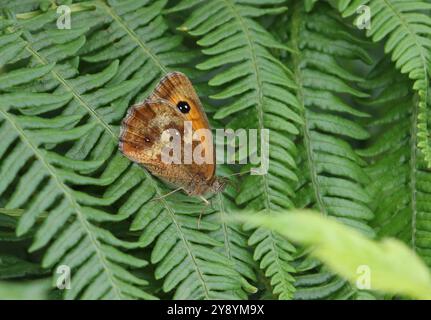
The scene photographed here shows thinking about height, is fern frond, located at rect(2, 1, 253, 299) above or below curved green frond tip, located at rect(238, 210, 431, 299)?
above

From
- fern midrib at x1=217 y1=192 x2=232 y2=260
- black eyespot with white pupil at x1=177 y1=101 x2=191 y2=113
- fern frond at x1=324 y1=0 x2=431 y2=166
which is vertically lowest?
fern midrib at x1=217 y1=192 x2=232 y2=260

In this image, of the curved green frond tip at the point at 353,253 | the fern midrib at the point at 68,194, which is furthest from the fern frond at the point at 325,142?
the curved green frond tip at the point at 353,253

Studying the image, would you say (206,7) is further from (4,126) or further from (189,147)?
(4,126)

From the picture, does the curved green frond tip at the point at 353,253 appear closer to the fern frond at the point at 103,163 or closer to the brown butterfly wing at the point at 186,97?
the fern frond at the point at 103,163

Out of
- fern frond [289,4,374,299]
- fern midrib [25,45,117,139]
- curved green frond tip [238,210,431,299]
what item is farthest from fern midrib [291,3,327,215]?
curved green frond tip [238,210,431,299]

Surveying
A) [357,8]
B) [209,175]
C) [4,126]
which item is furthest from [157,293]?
[357,8]

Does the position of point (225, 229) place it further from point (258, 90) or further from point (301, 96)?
point (301, 96)

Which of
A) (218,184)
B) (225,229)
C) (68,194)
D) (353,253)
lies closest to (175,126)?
(218,184)

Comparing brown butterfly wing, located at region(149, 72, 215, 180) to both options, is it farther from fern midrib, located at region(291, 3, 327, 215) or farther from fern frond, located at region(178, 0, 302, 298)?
fern midrib, located at region(291, 3, 327, 215)
